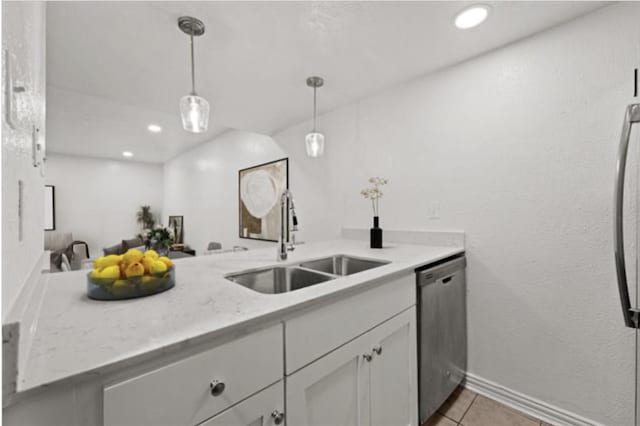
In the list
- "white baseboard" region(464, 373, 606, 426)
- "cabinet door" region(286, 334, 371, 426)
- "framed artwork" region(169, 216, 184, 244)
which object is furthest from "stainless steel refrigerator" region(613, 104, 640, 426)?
"framed artwork" region(169, 216, 184, 244)

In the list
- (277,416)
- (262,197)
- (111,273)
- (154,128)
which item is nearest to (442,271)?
(277,416)

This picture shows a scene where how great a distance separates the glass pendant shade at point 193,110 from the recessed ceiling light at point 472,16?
144 centimetres

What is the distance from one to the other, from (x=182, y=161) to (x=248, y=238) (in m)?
3.14

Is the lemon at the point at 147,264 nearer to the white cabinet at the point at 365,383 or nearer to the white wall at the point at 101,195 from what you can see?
the white cabinet at the point at 365,383

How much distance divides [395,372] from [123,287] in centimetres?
115

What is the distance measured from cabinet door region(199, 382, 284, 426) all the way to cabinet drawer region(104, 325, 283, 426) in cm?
2

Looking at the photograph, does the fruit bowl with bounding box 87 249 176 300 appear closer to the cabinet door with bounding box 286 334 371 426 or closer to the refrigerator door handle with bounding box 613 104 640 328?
the cabinet door with bounding box 286 334 371 426

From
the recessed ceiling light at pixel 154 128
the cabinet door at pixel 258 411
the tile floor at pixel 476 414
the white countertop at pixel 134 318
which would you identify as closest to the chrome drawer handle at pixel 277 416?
the cabinet door at pixel 258 411

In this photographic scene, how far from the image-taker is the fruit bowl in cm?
81

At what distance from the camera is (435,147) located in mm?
1972

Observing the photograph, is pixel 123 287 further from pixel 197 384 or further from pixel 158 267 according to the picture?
pixel 197 384

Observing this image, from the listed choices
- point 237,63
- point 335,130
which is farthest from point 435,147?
point 237,63

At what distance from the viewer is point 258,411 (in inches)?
28.5

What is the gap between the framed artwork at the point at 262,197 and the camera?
336 centimetres
